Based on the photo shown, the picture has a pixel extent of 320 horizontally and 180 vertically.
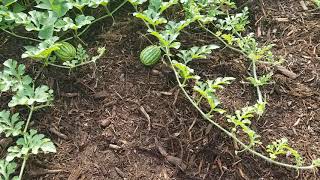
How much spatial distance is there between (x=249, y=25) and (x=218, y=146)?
40.4 inches

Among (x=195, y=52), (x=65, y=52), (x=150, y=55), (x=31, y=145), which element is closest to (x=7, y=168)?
(x=31, y=145)

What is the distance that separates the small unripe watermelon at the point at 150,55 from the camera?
2914 millimetres

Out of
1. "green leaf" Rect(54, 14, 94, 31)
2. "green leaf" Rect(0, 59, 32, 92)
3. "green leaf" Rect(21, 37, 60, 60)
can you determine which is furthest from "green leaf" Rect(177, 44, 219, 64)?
"green leaf" Rect(0, 59, 32, 92)

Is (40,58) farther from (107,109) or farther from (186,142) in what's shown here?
(186,142)

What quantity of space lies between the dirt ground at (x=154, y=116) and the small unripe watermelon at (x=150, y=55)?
6 centimetres

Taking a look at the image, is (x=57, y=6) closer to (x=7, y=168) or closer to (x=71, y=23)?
(x=71, y=23)

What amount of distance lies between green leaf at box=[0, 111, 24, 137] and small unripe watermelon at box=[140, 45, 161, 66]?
0.85 meters

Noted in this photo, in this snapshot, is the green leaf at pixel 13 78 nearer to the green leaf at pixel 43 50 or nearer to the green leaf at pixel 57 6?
the green leaf at pixel 43 50

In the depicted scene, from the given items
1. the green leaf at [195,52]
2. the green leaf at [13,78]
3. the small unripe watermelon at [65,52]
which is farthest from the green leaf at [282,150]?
the green leaf at [13,78]

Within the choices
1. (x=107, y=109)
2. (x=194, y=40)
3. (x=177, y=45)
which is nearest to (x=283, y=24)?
(x=194, y=40)

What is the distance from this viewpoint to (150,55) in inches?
115

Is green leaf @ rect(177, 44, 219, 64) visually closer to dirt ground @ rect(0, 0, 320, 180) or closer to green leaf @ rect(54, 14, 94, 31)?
dirt ground @ rect(0, 0, 320, 180)

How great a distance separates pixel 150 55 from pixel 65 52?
533 mm

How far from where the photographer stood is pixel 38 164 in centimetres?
258
